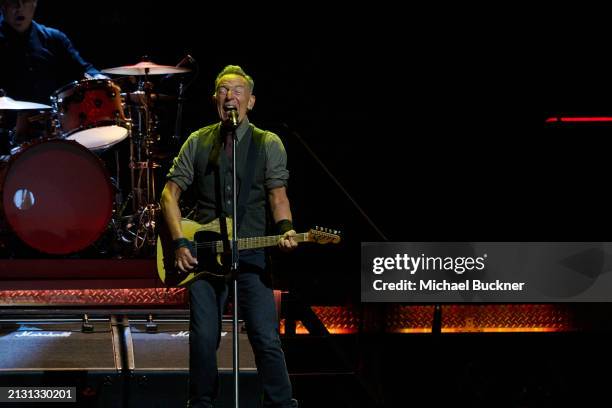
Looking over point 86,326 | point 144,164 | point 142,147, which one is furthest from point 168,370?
point 142,147

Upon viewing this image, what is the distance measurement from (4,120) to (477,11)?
4.38m

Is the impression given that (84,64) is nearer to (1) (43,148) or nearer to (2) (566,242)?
(1) (43,148)

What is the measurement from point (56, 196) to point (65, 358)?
1.86 metres

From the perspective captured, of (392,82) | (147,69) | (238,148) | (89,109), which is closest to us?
(238,148)

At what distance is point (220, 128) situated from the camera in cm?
438

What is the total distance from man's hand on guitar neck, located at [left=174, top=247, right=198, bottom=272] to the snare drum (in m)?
2.92

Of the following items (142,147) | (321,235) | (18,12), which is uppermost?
(18,12)

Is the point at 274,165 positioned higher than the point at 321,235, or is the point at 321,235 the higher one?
the point at 274,165

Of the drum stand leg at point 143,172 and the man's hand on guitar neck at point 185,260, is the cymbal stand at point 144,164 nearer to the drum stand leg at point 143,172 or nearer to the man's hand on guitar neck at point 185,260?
the drum stand leg at point 143,172

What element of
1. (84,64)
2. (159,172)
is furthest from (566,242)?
(84,64)

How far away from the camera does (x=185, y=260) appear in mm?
4262

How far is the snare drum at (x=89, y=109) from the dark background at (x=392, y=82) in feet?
3.30

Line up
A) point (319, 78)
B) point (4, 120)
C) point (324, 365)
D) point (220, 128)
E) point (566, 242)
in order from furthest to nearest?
point (319, 78) → point (4, 120) → point (566, 242) → point (324, 365) → point (220, 128)

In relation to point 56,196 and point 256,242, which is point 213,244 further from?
point 56,196
